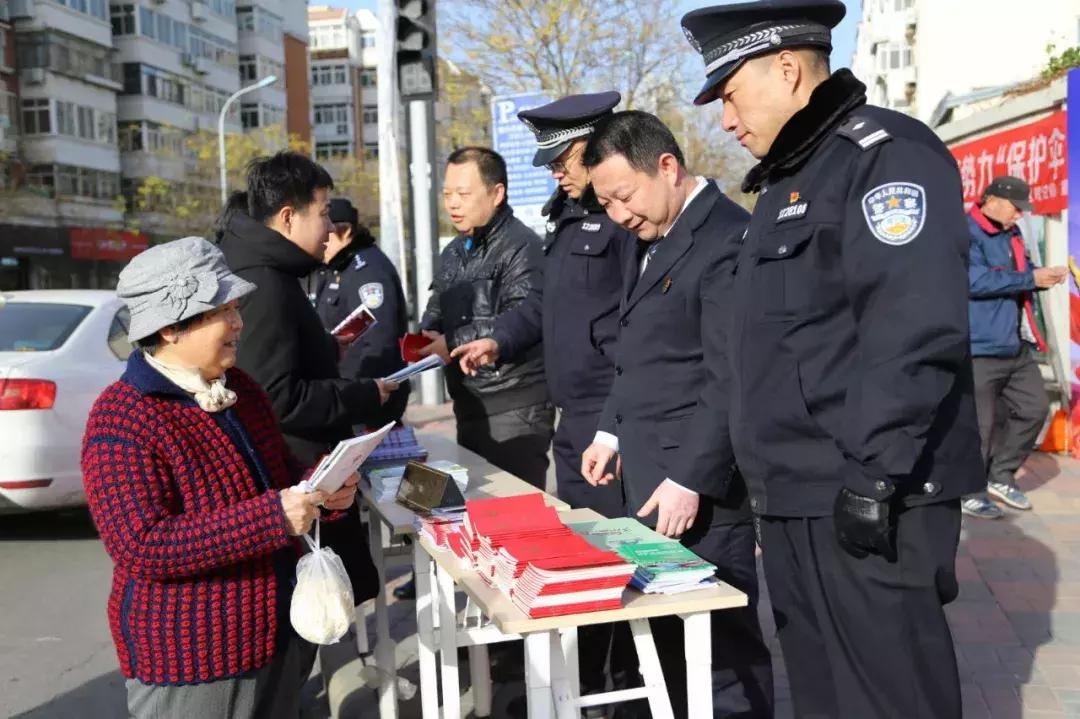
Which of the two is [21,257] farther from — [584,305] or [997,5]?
[584,305]

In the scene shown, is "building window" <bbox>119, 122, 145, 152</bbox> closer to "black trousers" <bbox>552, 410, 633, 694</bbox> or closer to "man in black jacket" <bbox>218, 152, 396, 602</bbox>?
"man in black jacket" <bbox>218, 152, 396, 602</bbox>

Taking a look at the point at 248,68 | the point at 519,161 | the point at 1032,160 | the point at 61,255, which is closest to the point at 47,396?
the point at 1032,160

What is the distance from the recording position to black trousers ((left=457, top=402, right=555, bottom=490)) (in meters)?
5.00

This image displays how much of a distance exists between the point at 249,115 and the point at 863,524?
6212cm

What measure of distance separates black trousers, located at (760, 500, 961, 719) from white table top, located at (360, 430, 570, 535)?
37.0 inches

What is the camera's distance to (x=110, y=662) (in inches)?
202

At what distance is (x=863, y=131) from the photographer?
254cm

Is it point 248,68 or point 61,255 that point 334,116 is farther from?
point 61,255

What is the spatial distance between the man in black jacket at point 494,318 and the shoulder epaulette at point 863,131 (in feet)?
8.14

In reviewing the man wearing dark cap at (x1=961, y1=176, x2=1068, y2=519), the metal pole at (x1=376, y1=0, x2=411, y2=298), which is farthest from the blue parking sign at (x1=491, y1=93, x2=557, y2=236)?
the man wearing dark cap at (x1=961, y1=176, x2=1068, y2=519)

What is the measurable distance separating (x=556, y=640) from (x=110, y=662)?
3.22m

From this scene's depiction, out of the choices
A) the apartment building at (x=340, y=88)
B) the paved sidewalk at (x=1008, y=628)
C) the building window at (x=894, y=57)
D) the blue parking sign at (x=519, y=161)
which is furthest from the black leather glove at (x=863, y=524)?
the apartment building at (x=340, y=88)

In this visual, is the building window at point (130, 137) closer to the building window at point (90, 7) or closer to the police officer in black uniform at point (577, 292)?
the building window at point (90, 7)

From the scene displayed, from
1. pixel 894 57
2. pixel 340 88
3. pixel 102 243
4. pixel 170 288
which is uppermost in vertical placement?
pixel 340 88
